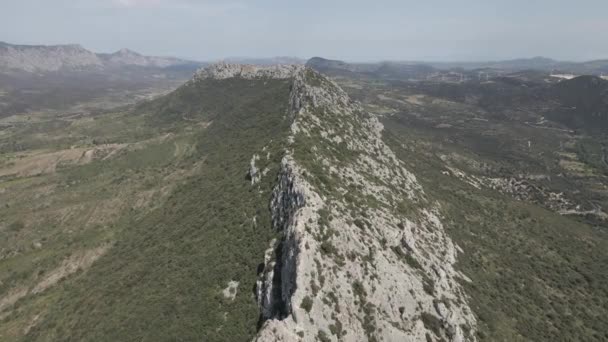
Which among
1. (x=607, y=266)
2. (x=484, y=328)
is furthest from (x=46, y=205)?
(x=607, y=266)

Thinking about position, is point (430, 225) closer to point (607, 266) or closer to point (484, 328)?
point (484, 328)

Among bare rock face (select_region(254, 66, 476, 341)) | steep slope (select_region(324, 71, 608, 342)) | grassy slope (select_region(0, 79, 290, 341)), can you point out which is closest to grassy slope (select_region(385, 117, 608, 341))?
steep slope (select_region(324, 71, 608, 342))

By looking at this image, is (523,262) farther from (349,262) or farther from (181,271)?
(181,271)

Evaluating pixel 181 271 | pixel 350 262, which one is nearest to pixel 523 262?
pixel 350 262

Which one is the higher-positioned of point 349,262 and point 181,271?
point 349,262

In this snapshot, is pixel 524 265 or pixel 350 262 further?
pixel 524 265

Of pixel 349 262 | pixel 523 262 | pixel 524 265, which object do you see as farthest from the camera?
pixel 523 262
